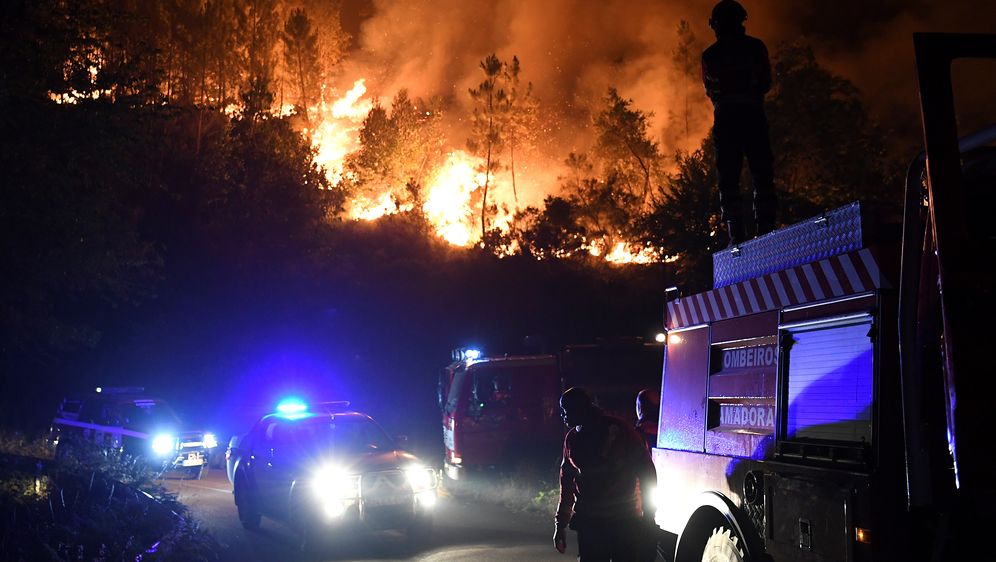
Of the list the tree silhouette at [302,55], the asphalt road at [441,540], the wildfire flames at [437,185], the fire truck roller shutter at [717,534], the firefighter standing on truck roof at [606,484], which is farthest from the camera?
the tree silhouette at [302,55]

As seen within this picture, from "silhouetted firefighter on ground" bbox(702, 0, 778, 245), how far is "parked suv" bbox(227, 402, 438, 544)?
5807 millimetres

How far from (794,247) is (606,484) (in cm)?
202

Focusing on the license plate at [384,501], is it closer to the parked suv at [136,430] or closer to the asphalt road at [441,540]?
the asphalt road at [441,540]

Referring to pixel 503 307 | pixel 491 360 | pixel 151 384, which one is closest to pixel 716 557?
pixel 491 360

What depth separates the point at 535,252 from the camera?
44188 millimetres

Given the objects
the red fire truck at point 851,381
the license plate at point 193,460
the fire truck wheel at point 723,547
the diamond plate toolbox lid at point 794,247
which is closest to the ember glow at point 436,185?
the license plate at point 193,460

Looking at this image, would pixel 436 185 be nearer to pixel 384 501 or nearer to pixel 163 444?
pixel 163 444

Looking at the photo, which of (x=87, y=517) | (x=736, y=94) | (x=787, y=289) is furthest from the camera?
(x=87, y=517)

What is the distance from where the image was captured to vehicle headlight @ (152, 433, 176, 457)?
1967cm

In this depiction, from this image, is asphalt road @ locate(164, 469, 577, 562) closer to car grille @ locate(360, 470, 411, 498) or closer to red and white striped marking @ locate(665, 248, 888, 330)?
car grille @ locate(360, 470, 411, 498)

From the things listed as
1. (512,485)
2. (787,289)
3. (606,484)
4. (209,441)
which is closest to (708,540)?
(606,484)

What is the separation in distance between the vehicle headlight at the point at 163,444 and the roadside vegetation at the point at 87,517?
22.5 ft

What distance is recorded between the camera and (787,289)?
5.24 m

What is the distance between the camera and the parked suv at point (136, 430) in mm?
19781
